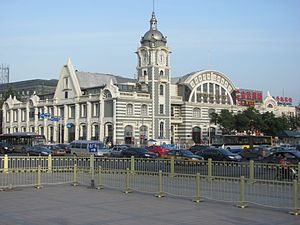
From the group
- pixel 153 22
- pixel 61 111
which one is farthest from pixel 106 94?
pixel 153 22

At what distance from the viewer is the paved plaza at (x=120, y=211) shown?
11.7m

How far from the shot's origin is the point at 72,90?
276 feet

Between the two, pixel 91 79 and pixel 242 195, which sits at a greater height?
pixel 91 79

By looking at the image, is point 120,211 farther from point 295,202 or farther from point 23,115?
point 23,115

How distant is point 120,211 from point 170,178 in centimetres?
487

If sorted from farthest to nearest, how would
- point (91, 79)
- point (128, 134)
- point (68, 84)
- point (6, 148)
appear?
point (91, 79) < point (68, 84) < point (128, 134) < point (6, 148)

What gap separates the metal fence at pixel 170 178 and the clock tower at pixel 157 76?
56409mm

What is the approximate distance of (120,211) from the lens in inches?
519

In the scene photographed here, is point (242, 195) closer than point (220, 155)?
Yes

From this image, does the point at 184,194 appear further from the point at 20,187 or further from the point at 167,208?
the point at 20,187

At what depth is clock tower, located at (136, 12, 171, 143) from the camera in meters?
78.7

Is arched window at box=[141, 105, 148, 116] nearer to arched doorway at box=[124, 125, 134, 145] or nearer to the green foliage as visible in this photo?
arched doorway at box=[124, 125, 134, 145]

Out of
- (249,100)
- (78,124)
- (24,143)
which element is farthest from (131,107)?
(249,100)

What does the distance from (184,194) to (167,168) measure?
476 centimetres
